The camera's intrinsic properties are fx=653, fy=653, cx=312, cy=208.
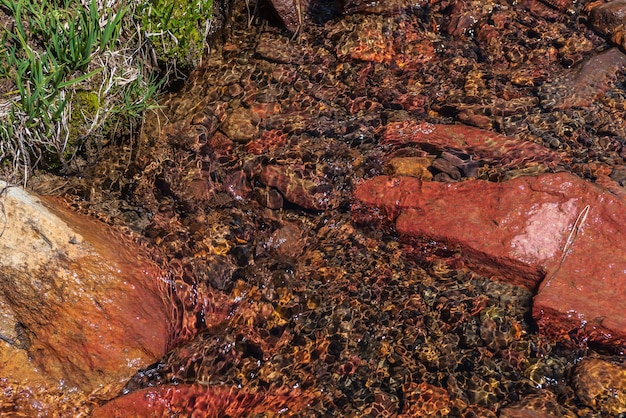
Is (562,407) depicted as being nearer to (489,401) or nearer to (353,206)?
(489,401)

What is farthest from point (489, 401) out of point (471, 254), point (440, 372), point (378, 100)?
point (378, 100)

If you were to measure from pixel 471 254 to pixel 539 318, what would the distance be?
0.54m

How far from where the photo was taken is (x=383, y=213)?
4.20 meters

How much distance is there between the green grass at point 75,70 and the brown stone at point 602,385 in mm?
3041

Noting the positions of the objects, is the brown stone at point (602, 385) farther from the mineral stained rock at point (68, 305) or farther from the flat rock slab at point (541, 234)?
the mineral stained rock at point (68, 305)

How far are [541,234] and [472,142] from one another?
3.06 feet

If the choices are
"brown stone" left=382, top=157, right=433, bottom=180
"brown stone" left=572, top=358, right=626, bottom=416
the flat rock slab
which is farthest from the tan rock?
"brown stone" left=572, top=358, right=626, bottom=416

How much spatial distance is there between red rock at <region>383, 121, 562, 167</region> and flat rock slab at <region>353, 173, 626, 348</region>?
35 centimetres

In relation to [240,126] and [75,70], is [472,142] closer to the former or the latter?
[240,126]

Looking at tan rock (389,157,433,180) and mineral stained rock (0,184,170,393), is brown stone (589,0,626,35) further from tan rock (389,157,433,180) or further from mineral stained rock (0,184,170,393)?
mineral stained rock (0,184,170,393)

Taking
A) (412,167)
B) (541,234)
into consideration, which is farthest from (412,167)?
(541,234)

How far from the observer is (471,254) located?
3.87 metres

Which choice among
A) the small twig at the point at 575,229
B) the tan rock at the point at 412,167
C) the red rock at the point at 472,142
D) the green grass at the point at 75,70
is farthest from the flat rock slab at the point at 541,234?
the green grass at the point at 75,70

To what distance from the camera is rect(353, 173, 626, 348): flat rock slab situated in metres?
3.52
